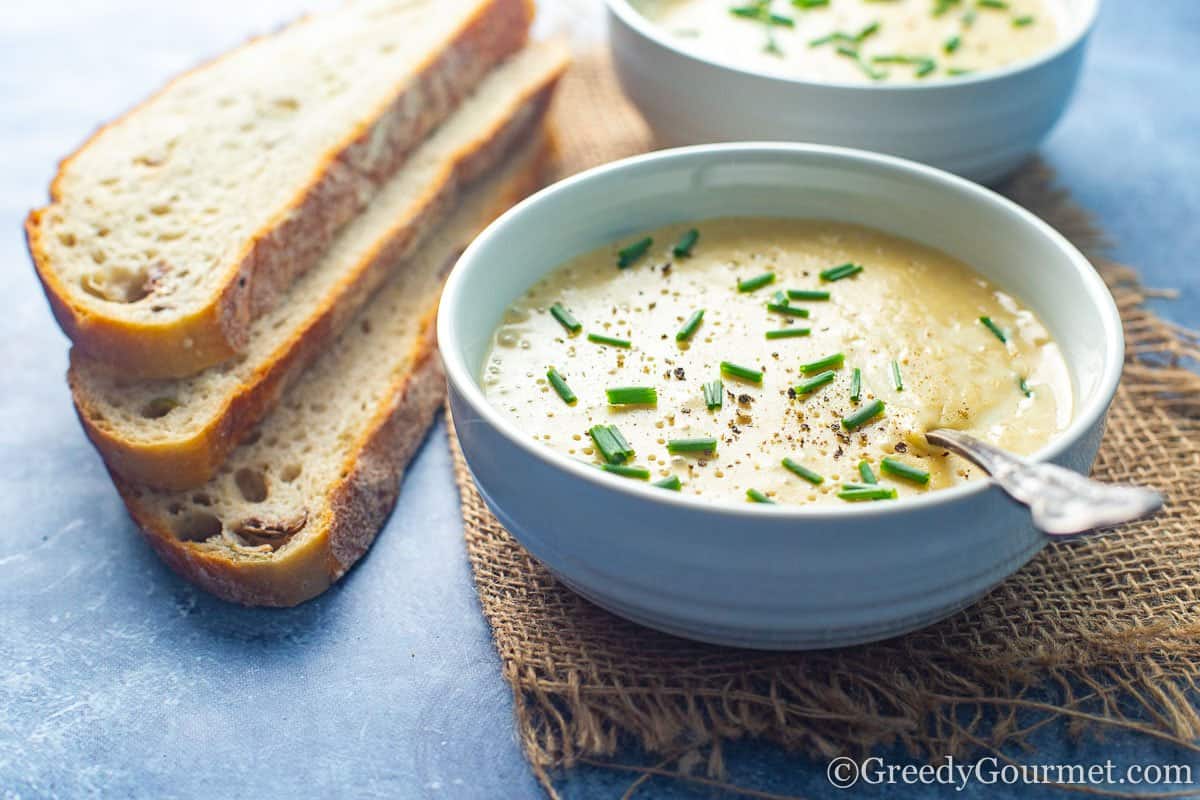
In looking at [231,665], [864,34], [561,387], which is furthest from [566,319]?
[864,34]

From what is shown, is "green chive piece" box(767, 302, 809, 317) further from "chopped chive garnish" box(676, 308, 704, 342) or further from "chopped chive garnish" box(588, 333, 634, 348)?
"chopped chive garnish" box(588, 333, 634, 348)

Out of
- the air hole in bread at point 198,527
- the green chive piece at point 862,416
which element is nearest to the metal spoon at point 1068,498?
the green chive piece at point 862,416

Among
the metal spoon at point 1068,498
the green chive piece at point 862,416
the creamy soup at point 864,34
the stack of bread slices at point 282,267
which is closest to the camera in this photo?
the metal spoon at point 1068,498

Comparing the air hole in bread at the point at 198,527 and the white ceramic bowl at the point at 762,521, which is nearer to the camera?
the white ceramic bowl at the point at 762,521

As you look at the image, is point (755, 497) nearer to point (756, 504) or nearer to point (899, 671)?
point (756, 504)

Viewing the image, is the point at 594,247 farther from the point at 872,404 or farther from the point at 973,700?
the point at 973,700

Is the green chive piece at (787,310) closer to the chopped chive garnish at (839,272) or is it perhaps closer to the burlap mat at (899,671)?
the chopped chive garnish at (839,272)
